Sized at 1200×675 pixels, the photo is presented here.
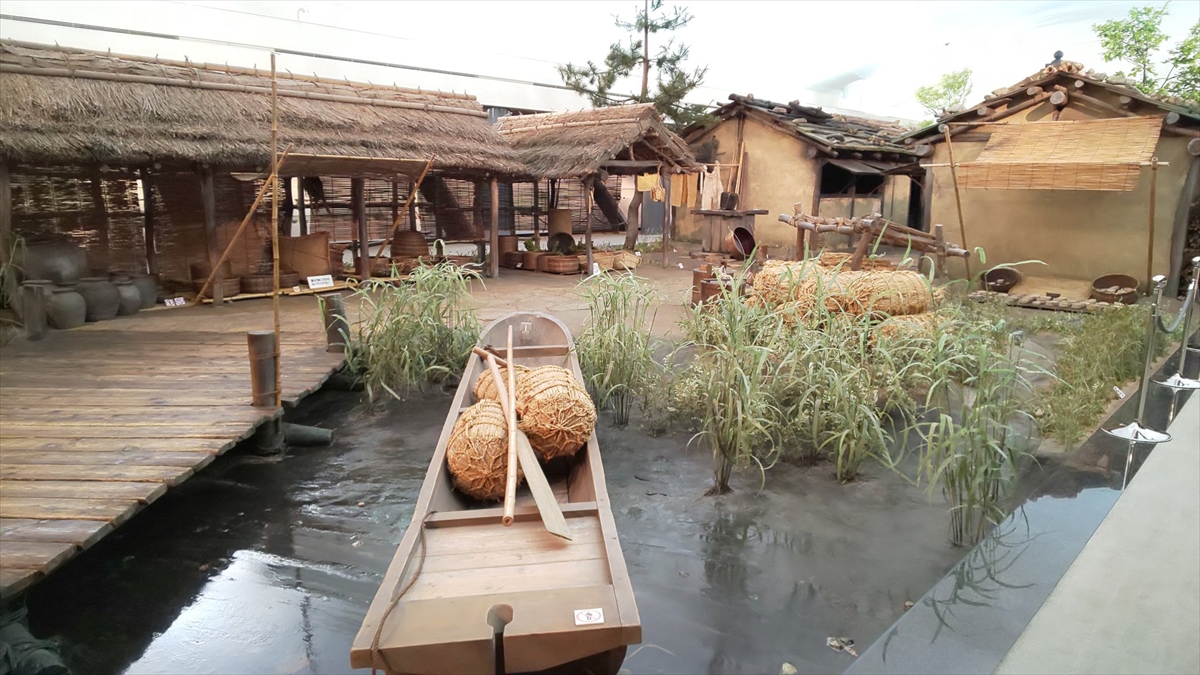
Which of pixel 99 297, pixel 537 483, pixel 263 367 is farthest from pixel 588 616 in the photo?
pixel 99 297

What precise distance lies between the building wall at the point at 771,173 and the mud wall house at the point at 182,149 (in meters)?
5.09

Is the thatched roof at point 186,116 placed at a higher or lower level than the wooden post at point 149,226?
higher

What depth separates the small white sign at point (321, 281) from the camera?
8.66m

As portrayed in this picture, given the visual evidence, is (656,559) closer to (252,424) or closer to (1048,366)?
(252,424)

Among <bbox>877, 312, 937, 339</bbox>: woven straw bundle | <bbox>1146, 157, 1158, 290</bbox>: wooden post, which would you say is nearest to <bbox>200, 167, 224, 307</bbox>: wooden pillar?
<bbox>877, 312, 937, 339</bbox>: woven straw bundle

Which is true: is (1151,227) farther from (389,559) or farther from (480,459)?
(389,559)

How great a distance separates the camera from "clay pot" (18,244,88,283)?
6.49m

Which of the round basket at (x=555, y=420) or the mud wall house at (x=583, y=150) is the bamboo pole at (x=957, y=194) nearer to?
the mud wall house at (x=583, y=150)

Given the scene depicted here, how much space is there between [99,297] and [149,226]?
4.83 feet

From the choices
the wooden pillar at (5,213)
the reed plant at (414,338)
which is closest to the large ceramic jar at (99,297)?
the wooden pillar at (5,213)

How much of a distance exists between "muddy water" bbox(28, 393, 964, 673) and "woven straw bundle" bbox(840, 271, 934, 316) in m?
1.39

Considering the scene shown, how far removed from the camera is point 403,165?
27.8 ft

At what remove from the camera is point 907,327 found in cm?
418

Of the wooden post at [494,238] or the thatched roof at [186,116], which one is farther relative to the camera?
the wooden post at [494,238]
